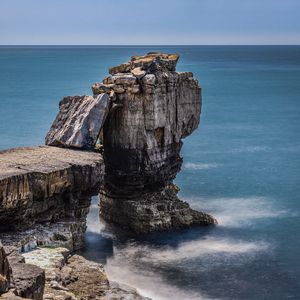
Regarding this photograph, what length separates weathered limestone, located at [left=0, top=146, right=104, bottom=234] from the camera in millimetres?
45469

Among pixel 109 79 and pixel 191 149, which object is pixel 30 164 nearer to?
pixel 109 79

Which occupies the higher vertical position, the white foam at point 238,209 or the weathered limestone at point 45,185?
the weathered limestone at point 45,185

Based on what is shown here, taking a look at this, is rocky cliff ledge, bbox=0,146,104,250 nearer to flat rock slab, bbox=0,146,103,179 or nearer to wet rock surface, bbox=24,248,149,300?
flat rock slab, bbox=0,146,103,179

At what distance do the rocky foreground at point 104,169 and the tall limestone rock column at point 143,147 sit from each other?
0.25 ft

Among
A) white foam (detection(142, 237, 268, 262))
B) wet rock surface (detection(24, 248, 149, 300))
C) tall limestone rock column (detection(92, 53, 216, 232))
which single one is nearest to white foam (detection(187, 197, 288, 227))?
tall limestone rock column (detection(92, 53, 216, 232))

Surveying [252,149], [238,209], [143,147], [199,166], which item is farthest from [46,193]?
[252,149]

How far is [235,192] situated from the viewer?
69938mm

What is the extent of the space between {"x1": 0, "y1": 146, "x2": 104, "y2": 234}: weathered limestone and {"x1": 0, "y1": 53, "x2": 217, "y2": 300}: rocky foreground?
6 centimetres

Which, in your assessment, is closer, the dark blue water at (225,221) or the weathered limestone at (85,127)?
the dark blue water at (225,221)

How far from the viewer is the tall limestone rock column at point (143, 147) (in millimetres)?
57438

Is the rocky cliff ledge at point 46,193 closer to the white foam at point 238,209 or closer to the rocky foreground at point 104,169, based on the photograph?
the rocky foreground at point 104,169

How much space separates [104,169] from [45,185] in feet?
21.5

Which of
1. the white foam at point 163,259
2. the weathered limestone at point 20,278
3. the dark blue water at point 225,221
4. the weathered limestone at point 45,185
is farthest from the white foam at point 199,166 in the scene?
the weathered limestone at point 20,278

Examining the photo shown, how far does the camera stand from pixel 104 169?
52.8 meters
